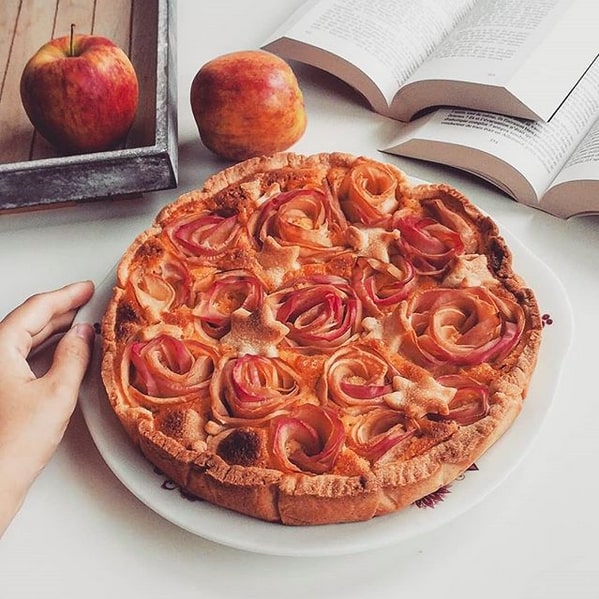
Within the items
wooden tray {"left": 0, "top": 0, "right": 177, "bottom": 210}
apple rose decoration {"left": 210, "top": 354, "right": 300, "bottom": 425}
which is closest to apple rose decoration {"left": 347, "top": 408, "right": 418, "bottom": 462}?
apple rose decoration {"left": 210, "top": 354, "right": 300, "bottom": 425}

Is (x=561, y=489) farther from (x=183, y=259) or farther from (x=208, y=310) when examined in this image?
(x=183, y=259)

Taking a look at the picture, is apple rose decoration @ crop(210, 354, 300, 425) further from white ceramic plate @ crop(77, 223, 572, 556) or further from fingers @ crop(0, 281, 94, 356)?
fingers @ crop(0, 281, 94, 356)

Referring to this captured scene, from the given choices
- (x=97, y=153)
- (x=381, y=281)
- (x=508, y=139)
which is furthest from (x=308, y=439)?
(x=508, y=139)

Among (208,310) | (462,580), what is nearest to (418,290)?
(208,310)

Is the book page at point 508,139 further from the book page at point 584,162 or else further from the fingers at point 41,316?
the fingers at point 41,316

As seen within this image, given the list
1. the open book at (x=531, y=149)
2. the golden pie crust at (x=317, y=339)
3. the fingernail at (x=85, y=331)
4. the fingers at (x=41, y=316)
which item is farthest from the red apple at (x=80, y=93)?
the open book at (x=531, y=149)

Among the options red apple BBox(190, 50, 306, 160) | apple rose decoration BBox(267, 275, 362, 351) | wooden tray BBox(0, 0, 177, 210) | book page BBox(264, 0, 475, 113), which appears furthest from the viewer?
book page BBox(264, 0, 475, 113)

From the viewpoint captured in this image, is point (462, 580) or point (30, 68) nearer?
point (462, 580)
